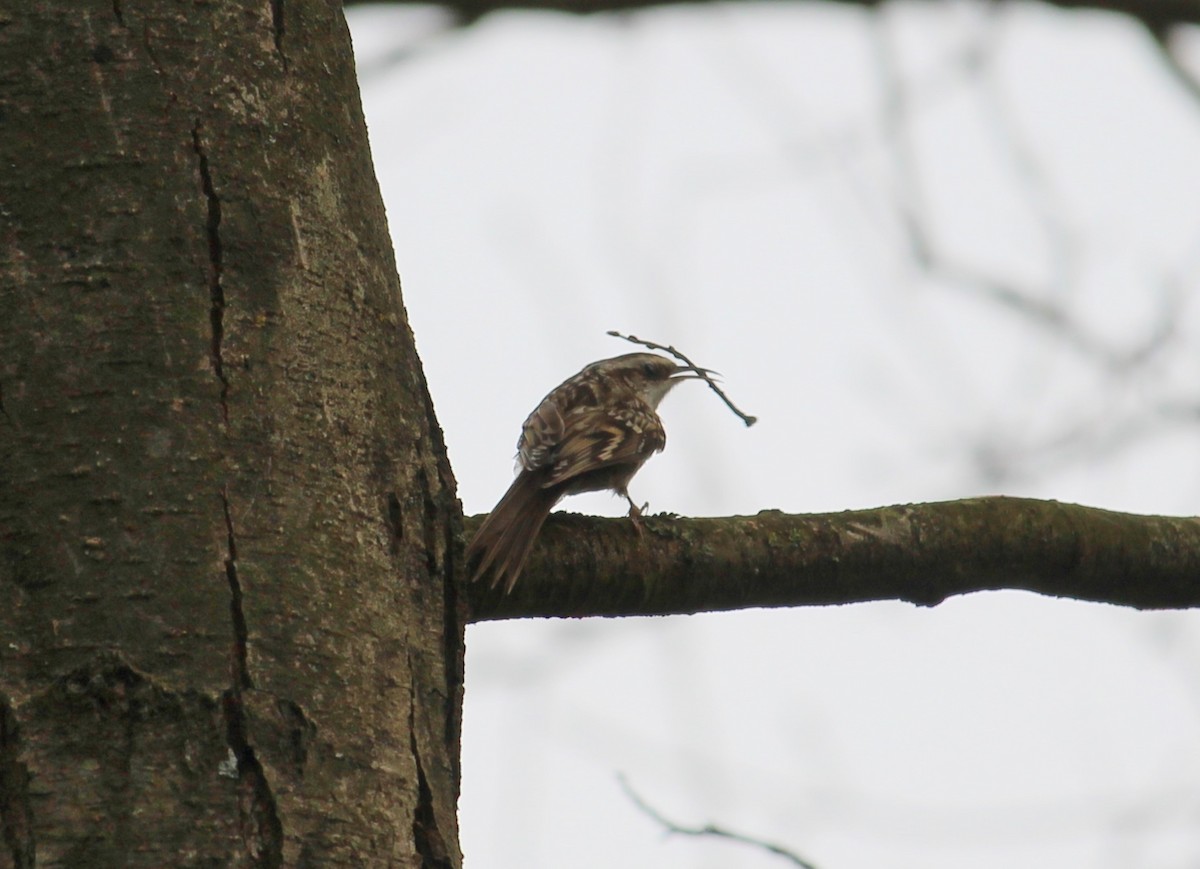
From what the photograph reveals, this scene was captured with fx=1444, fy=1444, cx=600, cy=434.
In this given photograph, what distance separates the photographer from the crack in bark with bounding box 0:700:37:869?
5.52 ft

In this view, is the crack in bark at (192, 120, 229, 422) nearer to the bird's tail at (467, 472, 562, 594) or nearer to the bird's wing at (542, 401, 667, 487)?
the bird's tail at (467, 472, 562, 594)

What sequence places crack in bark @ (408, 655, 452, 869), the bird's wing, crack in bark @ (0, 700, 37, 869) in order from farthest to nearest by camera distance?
1. the bird's wing
2. crack in bark @ (408, 655, 452, 869)
3. crack in bark @ (0, 700, 37, 869)

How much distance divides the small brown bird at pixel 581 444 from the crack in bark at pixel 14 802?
1044mm

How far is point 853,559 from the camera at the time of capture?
2986 millimetres

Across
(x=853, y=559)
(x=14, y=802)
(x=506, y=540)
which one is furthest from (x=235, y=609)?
(x=853, y=559)

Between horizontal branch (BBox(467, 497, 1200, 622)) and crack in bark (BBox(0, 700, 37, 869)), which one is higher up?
horizontal branch (BBox(467, 497, 1200, 622))

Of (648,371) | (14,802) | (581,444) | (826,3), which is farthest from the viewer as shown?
(648,371)

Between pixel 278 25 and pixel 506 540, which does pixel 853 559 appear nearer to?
pixel 506 540

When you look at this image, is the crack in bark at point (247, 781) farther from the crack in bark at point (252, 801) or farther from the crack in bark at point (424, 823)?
the crack in bark at point (424, 823)

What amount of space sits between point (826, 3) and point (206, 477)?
46.9 inches

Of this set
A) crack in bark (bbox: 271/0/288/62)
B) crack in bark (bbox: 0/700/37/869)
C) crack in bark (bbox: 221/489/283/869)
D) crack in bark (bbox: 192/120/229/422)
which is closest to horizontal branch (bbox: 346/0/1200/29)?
crack in bark (bbox: 271/0/288/62)

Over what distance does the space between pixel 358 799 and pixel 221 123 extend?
1.00 metres

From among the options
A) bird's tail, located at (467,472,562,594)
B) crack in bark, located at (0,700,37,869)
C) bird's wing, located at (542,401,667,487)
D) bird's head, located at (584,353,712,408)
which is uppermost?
bird's head, located at (584,353,712,408)

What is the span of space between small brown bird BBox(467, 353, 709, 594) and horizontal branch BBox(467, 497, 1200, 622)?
72 mm
